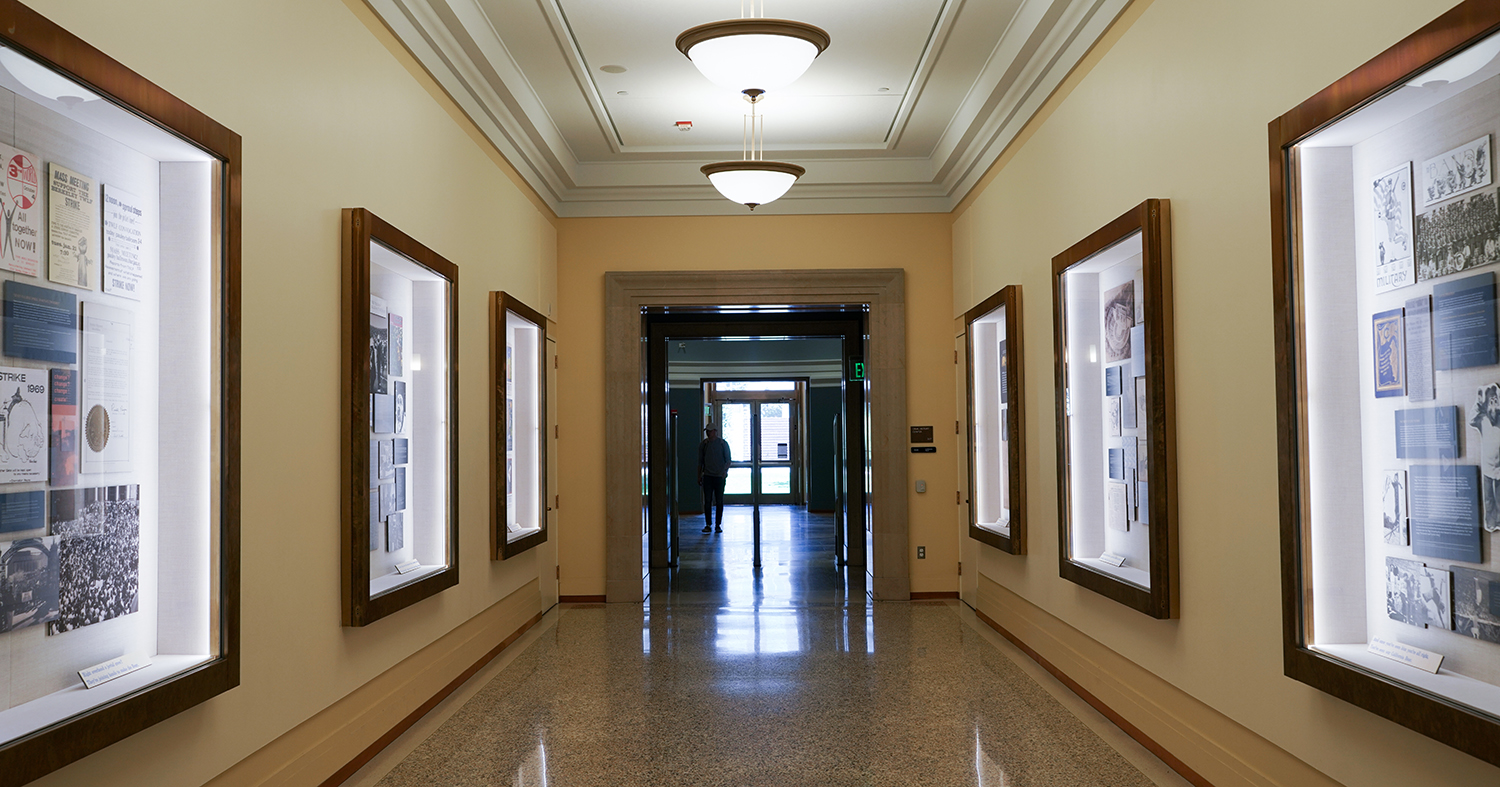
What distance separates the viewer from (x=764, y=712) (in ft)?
18.5

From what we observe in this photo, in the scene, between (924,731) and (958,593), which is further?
(958,593)

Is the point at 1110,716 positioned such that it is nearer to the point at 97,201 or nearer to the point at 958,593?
the point at 958,593

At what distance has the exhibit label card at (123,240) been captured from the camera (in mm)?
3021

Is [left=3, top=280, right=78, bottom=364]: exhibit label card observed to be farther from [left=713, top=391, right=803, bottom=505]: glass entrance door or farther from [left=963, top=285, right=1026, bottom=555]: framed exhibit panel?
[left=713, top=391, right=803, bottom=505]: glass entrance door

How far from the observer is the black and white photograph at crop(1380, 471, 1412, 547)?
3029 millimetres

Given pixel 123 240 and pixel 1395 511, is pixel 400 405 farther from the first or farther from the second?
pixel 1395 511

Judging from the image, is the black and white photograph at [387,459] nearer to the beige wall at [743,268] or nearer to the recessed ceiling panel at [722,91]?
the recessed ceiling panel at [722,91]

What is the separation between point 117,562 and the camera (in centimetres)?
304

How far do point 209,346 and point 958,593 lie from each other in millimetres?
7661

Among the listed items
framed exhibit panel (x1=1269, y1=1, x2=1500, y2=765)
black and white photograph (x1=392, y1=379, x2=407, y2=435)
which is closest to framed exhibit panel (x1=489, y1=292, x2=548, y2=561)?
black and white photograph (x1=392, y1=379, x2=407, y2=435)

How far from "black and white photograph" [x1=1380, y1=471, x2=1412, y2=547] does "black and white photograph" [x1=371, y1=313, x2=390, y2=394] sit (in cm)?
429

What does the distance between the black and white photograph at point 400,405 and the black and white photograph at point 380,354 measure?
134 millimetres

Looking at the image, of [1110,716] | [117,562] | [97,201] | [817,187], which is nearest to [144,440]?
[117,562]

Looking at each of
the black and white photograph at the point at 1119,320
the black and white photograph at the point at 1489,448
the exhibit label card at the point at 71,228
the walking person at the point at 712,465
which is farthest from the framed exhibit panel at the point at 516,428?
the walking person at the point at 712,465
